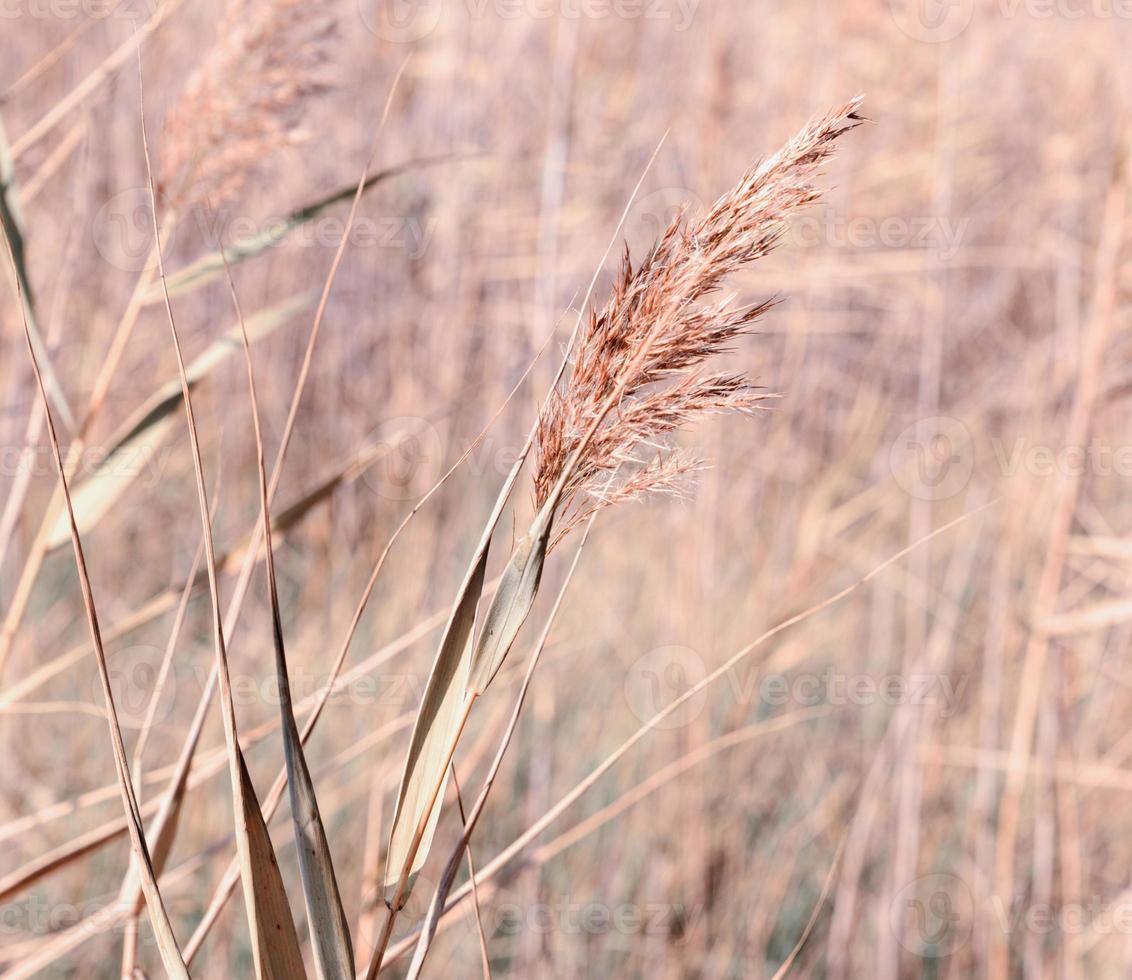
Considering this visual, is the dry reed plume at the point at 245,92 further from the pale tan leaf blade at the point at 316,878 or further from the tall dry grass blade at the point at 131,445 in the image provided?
the pale tan leaf blade at the point at 316,878

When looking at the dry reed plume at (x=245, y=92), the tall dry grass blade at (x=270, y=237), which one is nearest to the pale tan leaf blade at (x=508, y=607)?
the tall dry grass blade at (x=270, y=237)

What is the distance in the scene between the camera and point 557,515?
1.46ft

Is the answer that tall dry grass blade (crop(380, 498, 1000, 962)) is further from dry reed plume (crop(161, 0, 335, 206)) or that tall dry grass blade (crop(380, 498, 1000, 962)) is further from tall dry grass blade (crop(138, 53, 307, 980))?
dry reed plume (crop(161, 0, 335, 206))

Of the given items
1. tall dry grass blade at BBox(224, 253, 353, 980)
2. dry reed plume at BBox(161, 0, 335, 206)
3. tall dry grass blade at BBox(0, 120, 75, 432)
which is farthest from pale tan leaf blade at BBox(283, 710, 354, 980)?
dry reed plume at BBox(161, 0, 335, 206)

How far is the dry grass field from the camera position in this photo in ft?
1.87

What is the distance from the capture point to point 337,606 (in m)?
1.88

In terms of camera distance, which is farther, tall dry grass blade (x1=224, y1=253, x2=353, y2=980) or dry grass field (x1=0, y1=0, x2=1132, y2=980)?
dry grass field (x1=0, y1=0, x2=1132, y2=980)

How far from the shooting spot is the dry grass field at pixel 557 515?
1.87 feet

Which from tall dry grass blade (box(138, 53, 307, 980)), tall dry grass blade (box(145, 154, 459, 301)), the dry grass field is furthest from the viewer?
tall dry grass blade (box(145, 154, 459, 301))

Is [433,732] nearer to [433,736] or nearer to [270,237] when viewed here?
[433,736]

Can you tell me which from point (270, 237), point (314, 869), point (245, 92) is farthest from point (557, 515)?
point (245, 92)

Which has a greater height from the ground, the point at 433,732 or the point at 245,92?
the point at 245,92

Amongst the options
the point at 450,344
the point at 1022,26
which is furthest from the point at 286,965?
the point at 1022,26

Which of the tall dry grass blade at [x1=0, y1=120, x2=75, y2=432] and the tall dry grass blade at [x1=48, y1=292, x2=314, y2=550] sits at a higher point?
the tall dry grass blade at [x1=0, y1=120, x2=75, y2=432]
